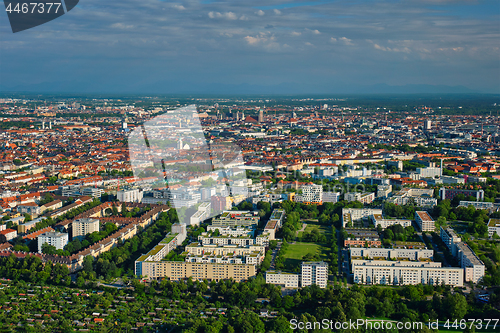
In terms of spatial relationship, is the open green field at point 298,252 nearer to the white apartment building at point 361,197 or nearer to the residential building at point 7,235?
the white apartment building at point 361,197

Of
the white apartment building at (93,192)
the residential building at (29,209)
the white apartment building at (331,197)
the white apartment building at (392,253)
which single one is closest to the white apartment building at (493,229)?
the white apartment building at (392,253)

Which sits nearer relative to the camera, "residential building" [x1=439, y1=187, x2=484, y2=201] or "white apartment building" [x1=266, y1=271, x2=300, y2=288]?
"white apartment building" [x1=266, y1=271, x2=300, y2=288]

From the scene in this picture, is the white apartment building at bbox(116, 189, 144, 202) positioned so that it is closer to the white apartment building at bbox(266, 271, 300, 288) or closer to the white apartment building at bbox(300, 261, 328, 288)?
the white apartment building at bbox(266, 271, 300, 288)

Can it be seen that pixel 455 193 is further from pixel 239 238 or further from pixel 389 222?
pixel 239 238

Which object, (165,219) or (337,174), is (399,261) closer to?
(165,219)

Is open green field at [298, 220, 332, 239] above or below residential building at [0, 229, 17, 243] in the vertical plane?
below

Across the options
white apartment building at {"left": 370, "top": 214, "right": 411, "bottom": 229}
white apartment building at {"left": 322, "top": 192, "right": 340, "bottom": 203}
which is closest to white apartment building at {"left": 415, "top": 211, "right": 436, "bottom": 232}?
white apartment building at {"left": 370, "top": 214, "right": 411, "bottom": 229}
